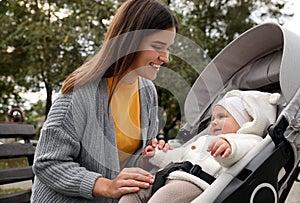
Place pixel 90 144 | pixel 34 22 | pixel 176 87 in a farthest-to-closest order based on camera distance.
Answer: pixel 34 22 < pixel 176 87 < pixel 90 144

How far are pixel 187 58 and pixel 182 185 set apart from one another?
1.17 meters

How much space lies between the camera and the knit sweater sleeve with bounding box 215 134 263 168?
4.79 feet

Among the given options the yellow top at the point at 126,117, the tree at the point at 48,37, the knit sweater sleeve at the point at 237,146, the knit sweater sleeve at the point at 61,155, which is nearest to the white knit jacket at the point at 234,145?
the knit sweater sleeve at the point at 237,146

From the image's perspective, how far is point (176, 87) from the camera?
2.41 meters

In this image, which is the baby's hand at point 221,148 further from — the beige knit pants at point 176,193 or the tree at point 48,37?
the tree at point 48,37

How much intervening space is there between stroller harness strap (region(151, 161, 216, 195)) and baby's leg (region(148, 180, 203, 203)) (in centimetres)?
4

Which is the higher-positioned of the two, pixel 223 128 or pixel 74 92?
pixel 74 92

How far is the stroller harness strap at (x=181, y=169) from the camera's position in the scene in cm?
154

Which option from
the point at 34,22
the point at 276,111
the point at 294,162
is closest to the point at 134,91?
the point at 276,111

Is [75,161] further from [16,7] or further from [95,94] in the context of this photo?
[16,7]

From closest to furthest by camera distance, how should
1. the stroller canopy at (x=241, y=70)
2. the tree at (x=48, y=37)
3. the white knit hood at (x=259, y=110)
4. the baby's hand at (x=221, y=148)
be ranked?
the baby's hand at (x=221, y=148) < the white knit hood at (x=259, y=110) < the stroller canopy at (x=241, y=70) < the tree at (x=48, y=37)

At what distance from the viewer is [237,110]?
5.94 feet

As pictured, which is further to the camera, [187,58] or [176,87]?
[187,58]

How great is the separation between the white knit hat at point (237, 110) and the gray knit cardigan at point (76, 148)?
44 centimetres
